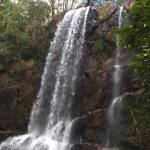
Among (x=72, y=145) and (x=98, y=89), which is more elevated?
(x=98, y=89)

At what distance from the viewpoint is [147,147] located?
9680mm

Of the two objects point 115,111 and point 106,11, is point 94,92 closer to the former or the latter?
point 115,111

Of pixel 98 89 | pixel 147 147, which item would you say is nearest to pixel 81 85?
pixel 98 89

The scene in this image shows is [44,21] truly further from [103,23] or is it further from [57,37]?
[103,23]

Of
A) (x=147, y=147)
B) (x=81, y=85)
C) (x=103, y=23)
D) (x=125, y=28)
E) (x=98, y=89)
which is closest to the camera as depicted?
(x=125, y=28)

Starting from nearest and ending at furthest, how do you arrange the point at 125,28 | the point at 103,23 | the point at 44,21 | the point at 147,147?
the point at 125,28, the point at 147,147, the point at 103,23, the point at 44,21

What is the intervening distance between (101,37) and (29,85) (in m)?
6.23

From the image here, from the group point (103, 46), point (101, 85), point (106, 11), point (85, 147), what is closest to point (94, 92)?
point (101, 85)

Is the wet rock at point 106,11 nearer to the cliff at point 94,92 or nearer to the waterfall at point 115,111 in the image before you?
the cliff at point 94,92

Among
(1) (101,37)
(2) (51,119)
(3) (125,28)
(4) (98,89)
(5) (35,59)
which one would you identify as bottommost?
(2) (51,119)

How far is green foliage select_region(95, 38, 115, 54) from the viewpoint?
15953mm

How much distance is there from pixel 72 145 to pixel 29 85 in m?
6.64

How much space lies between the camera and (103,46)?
1602cm

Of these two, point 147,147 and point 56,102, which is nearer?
point 147,147
